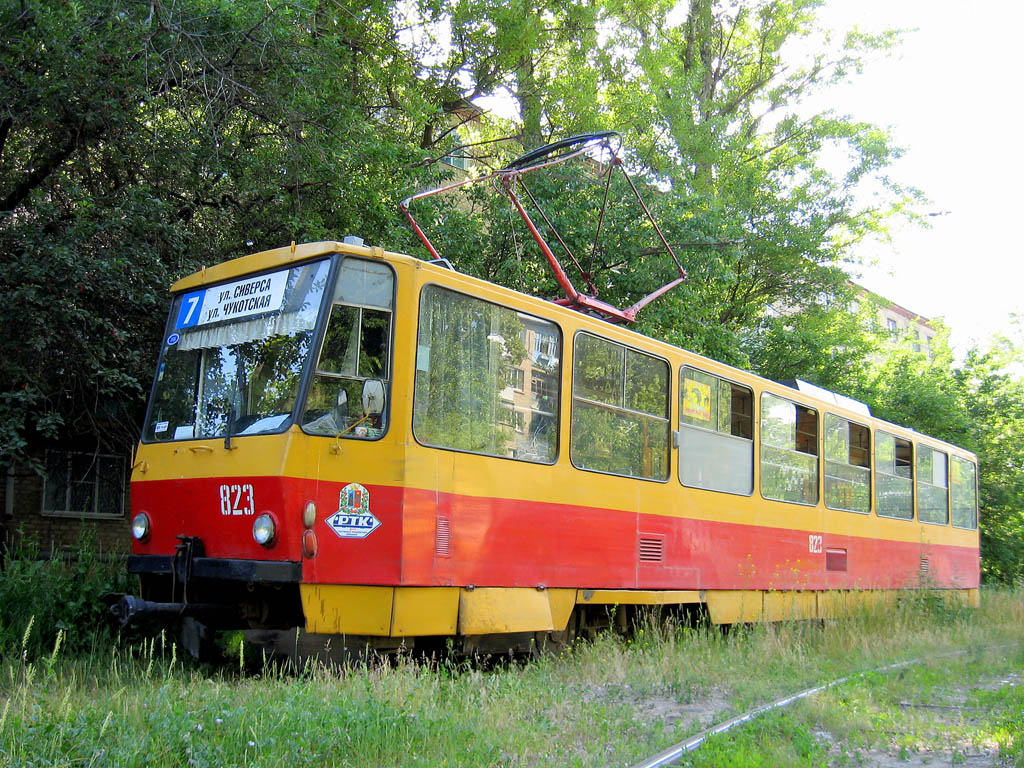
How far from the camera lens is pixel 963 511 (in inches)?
639

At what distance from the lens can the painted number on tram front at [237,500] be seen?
6.48 m

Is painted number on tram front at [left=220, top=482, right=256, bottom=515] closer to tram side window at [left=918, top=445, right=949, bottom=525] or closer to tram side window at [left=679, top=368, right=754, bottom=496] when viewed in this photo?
tram side window at [left=679, top=368, right=754, bottom=496]

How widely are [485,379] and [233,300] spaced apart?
199 centimetres

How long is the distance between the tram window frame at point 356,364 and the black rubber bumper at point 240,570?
34.7 inches

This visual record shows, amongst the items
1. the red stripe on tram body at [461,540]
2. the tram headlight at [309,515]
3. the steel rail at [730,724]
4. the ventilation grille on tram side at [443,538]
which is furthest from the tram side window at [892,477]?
the tram headlight at [309,515]

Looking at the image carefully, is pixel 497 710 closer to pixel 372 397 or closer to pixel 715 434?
pixel 372 397

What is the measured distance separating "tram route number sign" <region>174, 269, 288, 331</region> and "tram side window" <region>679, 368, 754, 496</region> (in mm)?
4252

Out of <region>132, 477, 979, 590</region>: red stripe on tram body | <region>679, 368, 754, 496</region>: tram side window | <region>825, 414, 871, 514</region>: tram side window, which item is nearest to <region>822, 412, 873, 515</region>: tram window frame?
<region>825, 414, 871, 514</region>: tram side window

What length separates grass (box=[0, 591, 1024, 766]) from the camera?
450 cm

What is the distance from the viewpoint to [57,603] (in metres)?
8.16

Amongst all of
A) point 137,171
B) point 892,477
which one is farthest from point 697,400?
point 137,171

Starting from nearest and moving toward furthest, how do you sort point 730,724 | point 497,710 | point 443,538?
1. point 497,710
2. point 730,724
3. point 443,538

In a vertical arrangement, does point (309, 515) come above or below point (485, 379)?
below

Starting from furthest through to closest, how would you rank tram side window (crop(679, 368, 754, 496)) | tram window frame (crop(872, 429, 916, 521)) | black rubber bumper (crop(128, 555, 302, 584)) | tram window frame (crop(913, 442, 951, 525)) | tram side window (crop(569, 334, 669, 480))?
tram window frame (crop(913, 442, 951, 525))
tram window frame (crop(872, 429, 916, 521))
tram side window (crop(679, 368, 754, 496))
tram side window (crop(569, 334, 669, 480))
black rubber bumper (crop(128, 555, 302, 584))
